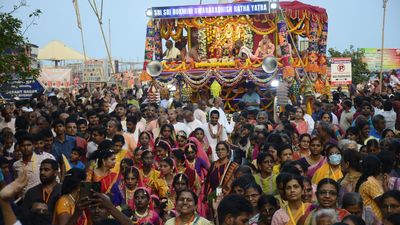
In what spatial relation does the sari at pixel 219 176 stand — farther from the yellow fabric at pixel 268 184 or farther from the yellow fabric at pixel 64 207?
the yellow fabric at pixel 64 207

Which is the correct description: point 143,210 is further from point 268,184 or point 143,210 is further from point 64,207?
point 268,184

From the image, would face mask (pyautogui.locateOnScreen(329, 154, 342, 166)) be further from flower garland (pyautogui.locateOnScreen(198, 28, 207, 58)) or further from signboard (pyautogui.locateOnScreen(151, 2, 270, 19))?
flower garland (pyautogui.locateOnScreen(198, 28, 207, 58))

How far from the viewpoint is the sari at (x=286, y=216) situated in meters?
7.23

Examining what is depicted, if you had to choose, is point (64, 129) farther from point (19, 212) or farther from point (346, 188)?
point (19, 212)

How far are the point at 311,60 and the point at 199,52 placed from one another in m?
3.77

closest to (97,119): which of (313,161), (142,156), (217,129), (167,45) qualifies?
(217,129)

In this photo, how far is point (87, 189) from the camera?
639 centimetres

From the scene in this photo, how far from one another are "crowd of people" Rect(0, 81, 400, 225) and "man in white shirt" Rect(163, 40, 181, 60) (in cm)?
1108

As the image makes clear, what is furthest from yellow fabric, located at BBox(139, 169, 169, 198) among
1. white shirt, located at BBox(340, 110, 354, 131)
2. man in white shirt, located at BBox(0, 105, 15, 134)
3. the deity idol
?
the deity idol

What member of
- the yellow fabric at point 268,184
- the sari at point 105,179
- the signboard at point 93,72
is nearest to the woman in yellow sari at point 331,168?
the yellow fabric at point 268,184

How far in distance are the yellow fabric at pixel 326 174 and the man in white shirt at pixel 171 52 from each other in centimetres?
1787

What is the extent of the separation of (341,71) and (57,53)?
60.3 ft

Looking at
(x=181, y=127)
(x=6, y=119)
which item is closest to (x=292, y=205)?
(x=181, y=127)

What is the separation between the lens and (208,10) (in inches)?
1024
